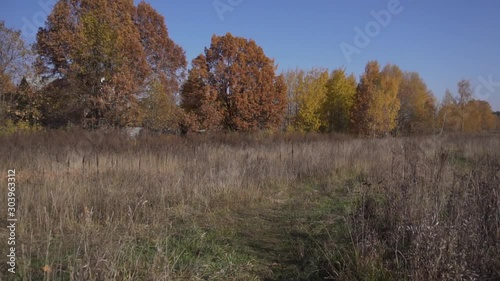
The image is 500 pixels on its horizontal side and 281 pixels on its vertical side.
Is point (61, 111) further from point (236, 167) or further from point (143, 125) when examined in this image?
point (236, 167)

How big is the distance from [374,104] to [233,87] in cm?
1280

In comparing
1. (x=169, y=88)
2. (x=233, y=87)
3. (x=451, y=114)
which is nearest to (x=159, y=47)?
(x=169, y=88)

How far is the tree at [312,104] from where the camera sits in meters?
33.2

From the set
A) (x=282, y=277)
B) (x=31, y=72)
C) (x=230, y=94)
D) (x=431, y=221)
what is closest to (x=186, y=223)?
(x=282, y=277)

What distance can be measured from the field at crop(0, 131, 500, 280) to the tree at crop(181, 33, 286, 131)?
19.7 metres

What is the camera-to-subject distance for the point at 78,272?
8.32ft

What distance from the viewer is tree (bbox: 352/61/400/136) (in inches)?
1151

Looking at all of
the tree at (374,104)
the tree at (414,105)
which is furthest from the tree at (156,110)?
the tree at (414,105)

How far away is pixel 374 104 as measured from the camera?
29.4m

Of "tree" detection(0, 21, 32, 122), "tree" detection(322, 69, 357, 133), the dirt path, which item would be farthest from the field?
"tree" detection(322, 69, 357, 133)

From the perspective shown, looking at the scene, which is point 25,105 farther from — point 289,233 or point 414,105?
point 414,105

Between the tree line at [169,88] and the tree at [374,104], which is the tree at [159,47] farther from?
the tree at [374,104]

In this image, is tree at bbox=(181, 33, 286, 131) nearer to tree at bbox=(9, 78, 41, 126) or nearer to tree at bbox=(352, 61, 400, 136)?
tree at bbox=(352, 61, 400, 136)

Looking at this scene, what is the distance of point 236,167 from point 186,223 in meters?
3.24
